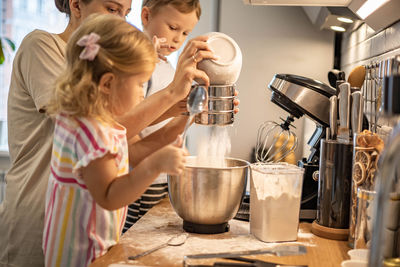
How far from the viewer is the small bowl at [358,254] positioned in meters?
0.97

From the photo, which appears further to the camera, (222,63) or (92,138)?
(222,63)

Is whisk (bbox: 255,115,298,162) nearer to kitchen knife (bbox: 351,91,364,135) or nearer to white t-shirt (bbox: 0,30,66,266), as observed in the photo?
kitchen knife (bbox: 351,91,364,135)

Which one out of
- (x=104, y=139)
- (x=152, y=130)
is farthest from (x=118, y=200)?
(x=152, y=130)

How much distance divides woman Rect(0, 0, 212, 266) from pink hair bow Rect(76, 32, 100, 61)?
0.27m

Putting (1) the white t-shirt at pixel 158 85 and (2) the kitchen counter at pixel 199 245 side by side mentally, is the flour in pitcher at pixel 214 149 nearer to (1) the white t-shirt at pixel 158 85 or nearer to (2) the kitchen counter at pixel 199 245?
(2) the kitchen counter at pixel 199 245

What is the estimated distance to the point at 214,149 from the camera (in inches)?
53.1

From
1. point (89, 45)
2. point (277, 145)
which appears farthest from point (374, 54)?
point (277, 145)

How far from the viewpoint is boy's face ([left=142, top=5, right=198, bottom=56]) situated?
150 cm

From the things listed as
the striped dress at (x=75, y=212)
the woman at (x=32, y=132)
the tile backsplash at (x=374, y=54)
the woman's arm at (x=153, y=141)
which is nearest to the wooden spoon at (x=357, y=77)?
the tile backsplash at (x=374, y=54)

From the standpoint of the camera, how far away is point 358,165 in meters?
1.07

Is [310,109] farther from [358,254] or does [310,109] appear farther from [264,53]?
[264,53]

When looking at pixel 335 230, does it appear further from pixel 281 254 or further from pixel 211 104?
pixel 211 104

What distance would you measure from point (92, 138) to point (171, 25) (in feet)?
2.11

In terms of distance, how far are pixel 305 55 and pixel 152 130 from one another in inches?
66.6
